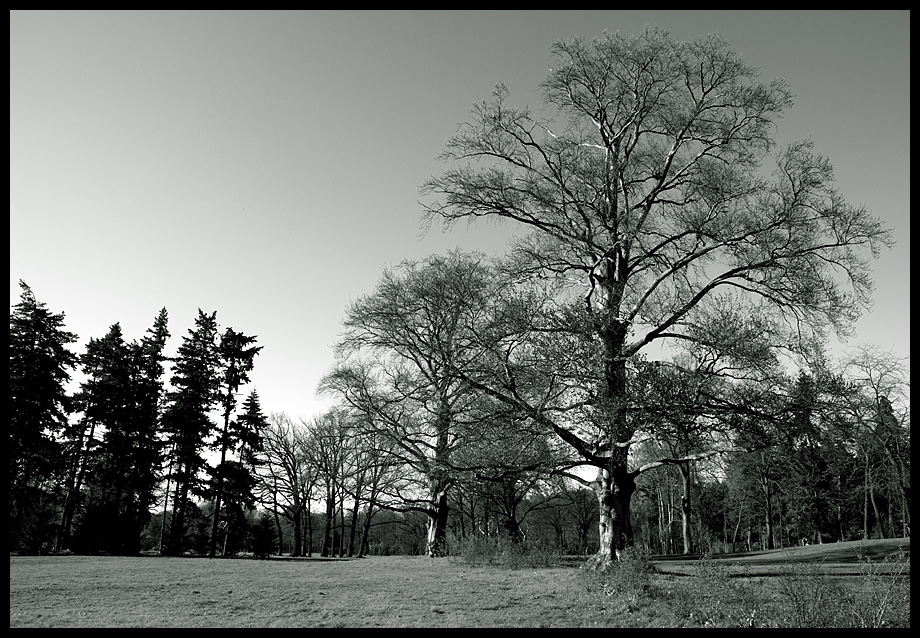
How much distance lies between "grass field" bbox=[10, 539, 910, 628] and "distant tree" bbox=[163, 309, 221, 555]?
19.6m

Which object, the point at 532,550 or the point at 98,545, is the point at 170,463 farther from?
the point at 532,550

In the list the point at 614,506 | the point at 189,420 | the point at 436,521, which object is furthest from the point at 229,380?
the point at 614,506

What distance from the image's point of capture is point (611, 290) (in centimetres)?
1492

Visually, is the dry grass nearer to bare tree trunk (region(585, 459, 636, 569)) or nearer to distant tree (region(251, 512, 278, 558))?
bare tree trunk (region(585, 459, 636, 569))

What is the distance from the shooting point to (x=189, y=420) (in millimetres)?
33656

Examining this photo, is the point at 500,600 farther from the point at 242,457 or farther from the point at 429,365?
the point at 242,457

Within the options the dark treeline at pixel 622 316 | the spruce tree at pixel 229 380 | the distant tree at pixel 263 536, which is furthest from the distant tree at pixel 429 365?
the distant tree at pixel 263 536

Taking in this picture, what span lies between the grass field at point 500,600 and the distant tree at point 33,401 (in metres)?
15.0

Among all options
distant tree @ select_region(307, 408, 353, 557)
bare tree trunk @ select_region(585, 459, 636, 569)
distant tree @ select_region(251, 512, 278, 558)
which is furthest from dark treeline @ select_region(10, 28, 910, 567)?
distant tree @ select_region(251, 512, 278, 558)

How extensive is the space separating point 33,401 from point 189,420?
315 inches

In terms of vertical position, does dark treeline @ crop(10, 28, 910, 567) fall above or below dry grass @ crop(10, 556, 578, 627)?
above

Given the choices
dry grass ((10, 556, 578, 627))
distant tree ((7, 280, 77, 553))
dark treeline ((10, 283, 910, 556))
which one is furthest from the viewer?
distant tree ((7, 280, 77, 553))

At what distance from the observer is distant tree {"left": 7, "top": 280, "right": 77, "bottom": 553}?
87.0 ft
